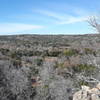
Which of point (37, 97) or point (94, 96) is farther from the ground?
point (94, 96)


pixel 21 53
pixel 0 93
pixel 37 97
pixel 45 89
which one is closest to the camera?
pixel 0 93

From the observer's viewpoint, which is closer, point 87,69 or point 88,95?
point 88,95

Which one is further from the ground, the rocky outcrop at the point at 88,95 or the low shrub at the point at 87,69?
the rocky outcrop at the point at 88,95

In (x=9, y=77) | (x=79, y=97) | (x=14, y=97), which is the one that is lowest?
(x=14, y=97)

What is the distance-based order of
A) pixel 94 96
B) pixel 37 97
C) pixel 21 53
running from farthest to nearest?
pixel 21 53 < pixel 37 97 < pixel 94 96

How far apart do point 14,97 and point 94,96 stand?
834 cm

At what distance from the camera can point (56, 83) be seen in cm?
1602

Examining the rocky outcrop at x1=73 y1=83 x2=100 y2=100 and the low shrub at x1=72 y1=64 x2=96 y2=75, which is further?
the low shrub at x1=72 y1=64 x2=96 y2=75

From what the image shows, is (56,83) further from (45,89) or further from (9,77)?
(9,77)

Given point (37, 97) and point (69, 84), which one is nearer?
point (37, 97)

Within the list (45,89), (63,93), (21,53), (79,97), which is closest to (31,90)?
(45,89)

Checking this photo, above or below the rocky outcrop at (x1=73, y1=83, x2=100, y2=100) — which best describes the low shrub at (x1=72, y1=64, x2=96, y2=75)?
below

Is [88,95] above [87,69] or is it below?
above

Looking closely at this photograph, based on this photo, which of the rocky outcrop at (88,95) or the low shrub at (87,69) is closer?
the rocky outcrop at (88,95)
